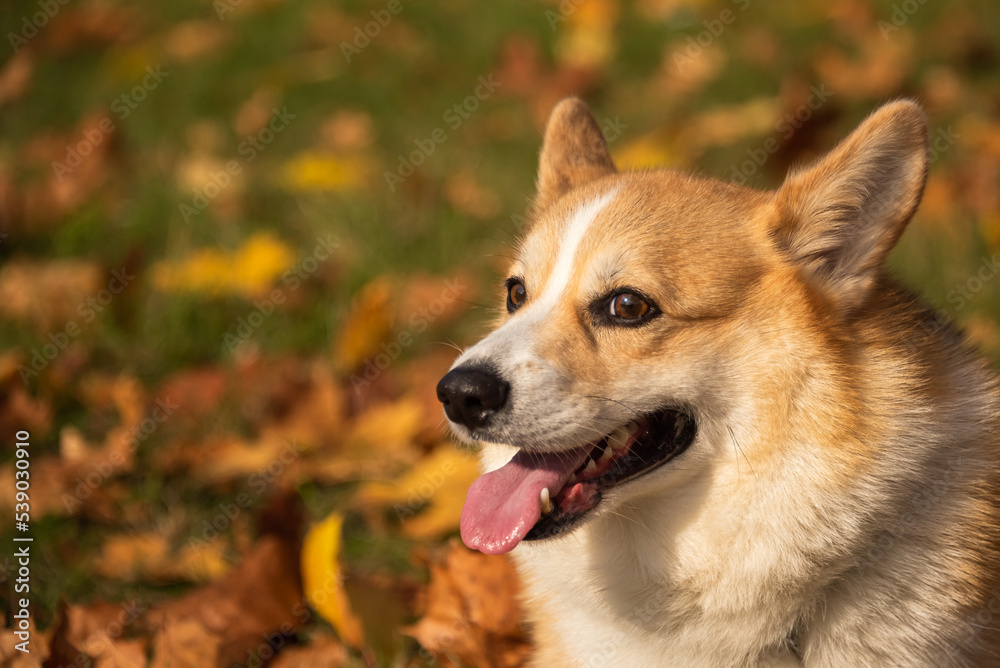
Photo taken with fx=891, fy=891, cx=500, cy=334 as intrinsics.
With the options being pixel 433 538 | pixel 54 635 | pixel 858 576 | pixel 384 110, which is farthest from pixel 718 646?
pixel 384 110

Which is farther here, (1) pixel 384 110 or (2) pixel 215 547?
(1) pixel 384 110

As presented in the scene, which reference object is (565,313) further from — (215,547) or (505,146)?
(505,146)

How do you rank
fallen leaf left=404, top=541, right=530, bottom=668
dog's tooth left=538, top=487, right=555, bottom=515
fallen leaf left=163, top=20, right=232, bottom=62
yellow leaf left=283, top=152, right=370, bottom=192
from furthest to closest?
1. fallen leaf left=163, top=20, right=232, bottom=62
2. yellow leaf left=283, top=152, right=370, bottom=192
3. fallen leaf left=404, top=541, right=530, bottom=668
4. dog's tooth left=538, top=487, right=555, bottom=515

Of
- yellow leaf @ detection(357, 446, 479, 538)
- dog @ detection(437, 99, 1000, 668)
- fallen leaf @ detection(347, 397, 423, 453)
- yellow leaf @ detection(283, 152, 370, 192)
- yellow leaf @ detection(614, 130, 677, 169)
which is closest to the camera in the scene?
dog @ detection(437, 99, 1000, 668)

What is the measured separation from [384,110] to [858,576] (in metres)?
6.34

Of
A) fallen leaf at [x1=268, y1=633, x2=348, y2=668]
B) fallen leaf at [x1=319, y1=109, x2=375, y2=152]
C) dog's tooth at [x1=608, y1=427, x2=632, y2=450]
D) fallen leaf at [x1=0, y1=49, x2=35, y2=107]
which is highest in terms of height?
dog's tooth at [x1=608, y1=427, x2=632, y2=450]

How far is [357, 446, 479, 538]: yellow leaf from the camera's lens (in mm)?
3533

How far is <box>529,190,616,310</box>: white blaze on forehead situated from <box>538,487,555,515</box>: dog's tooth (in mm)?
552

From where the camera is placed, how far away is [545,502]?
2.49m

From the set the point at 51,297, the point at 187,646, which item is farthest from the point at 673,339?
the point at 51,297

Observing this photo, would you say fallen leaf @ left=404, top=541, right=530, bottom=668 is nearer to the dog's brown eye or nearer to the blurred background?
the blurred background

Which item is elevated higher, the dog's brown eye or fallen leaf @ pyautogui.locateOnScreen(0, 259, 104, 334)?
the dog's brown eye

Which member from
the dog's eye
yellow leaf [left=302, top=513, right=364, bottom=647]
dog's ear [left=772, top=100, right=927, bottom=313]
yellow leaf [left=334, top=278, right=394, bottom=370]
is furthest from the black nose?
yellow leaf [left=334, top=278, right=394, bottom=370]

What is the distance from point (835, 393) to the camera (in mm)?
2295
